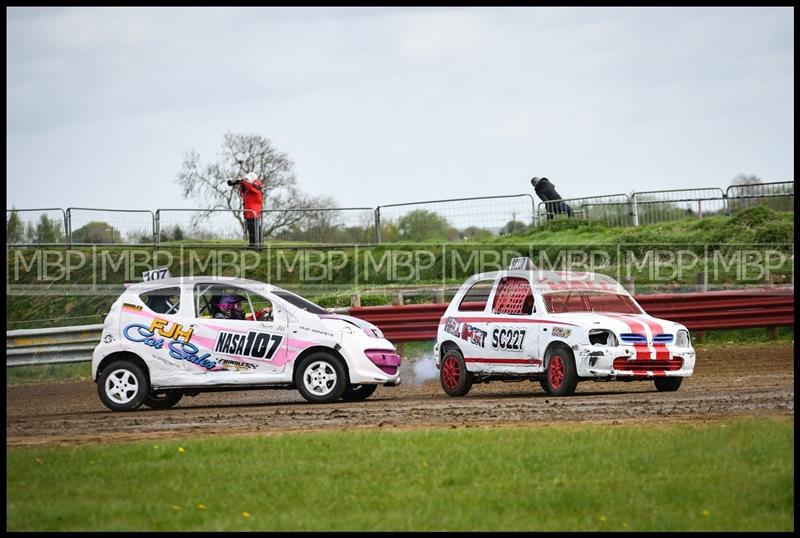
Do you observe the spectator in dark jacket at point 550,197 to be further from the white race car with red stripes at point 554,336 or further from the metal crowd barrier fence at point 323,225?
the white race car with red stripes at point 554,336

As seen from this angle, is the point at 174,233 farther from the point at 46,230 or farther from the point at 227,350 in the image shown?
the point at 227,350

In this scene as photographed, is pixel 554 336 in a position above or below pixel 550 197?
below

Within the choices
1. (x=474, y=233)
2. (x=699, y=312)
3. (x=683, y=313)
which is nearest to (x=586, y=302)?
(x=683, y=313)

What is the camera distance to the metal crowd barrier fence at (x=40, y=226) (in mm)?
31031

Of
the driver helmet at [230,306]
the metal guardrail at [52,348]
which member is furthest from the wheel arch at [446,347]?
the metal guardrail at [52,348]

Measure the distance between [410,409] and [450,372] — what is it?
2799 mm

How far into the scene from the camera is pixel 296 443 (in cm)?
1105

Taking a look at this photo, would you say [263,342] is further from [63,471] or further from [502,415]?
[63,471]

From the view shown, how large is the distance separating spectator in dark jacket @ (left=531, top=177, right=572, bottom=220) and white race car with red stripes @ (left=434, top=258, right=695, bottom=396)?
11583mm

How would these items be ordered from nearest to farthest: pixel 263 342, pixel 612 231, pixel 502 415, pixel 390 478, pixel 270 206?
pixel 390 478 < pixel 502 415 < pixel 263 342 < pixel 612 231 < pixel 270 206

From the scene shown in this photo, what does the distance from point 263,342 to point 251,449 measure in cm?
510

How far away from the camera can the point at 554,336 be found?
15.8 meters

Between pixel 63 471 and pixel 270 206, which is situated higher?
pixel 270 206

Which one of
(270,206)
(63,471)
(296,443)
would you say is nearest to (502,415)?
(296,443)
